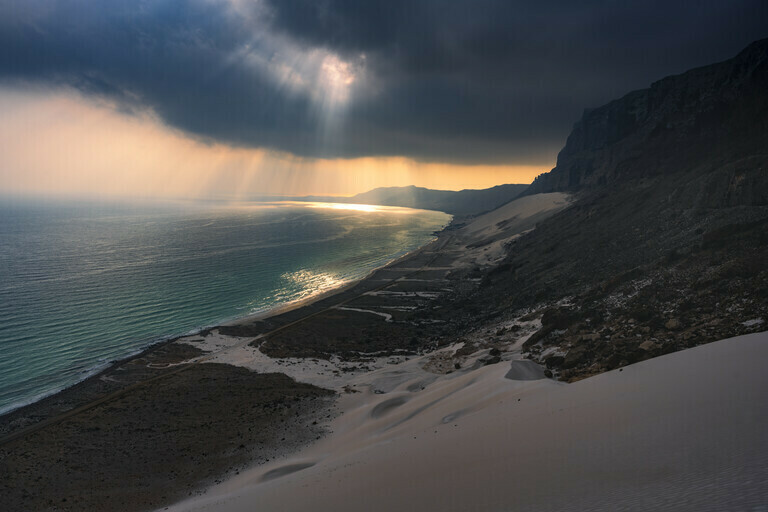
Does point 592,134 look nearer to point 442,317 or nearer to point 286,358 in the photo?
point 442,317

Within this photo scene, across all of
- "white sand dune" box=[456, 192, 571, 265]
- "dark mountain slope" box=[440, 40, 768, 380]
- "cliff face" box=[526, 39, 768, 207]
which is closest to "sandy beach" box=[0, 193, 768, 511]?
"dark mountain slope" box=[440, 40, 768, 380]

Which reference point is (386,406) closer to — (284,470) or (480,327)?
(284,470)

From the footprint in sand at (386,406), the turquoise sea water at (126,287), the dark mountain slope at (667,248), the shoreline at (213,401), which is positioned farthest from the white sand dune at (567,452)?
the turquoise sea water at (126,287)

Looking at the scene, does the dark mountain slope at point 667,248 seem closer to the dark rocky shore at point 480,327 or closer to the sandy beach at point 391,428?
the dark rocky shore at point 480,327

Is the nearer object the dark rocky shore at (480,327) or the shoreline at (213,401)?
the dark rocky shore at (480,327)

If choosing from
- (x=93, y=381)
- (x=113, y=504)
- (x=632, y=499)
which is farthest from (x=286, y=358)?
(x=632, y=499)

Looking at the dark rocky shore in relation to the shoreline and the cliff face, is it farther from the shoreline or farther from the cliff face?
the cliff face
